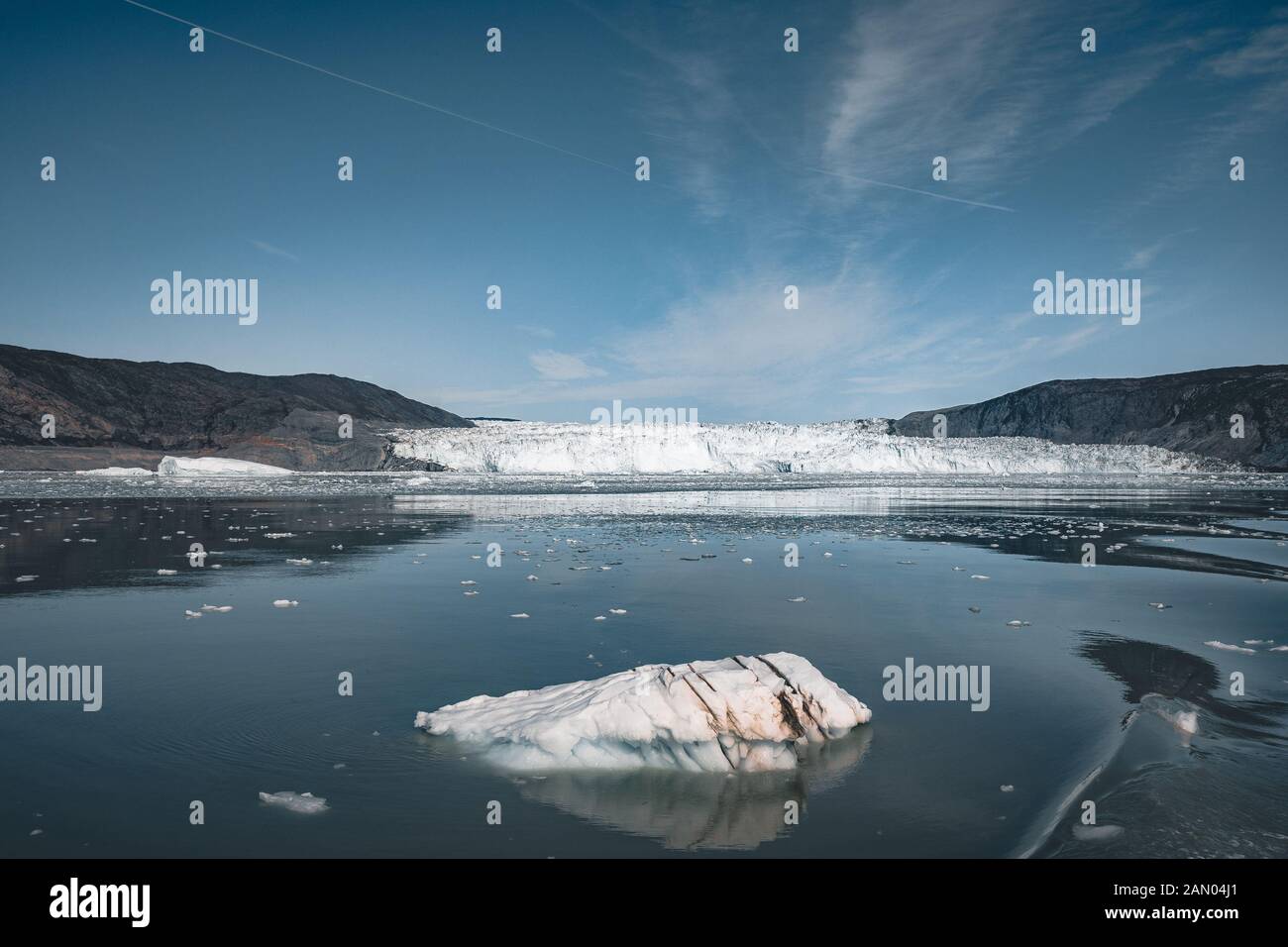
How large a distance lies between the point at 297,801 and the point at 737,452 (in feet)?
214

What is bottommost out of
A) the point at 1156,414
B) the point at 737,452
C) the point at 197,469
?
the point at 197,469

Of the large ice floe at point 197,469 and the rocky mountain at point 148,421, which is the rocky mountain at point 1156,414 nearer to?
the rocky mountain at point 148,421

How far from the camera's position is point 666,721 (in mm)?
4723

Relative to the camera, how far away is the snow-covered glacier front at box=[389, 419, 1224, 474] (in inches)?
2518

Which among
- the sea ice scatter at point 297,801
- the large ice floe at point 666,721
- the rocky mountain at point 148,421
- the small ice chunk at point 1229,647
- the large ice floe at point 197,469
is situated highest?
the rocky mountain at point 148,421

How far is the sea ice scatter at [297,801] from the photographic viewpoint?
395 centimetres

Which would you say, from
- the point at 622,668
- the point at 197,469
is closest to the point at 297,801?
the point at 622,668

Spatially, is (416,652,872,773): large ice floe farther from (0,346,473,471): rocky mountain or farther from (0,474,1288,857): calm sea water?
(0,346,473,471): rocky mountain

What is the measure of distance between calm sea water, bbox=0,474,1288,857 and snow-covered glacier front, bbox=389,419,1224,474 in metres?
48.7

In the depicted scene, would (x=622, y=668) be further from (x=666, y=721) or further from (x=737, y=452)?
(x=737, y=452)

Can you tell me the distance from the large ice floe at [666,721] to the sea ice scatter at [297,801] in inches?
39.6

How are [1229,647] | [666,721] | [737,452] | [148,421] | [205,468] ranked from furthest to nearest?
[148,421], [737,452], [205,468], [1229,647], [666,721]

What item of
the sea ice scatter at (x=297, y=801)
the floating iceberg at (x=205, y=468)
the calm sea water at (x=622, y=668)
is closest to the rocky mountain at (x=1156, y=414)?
the calm sea water at (x=622, y=668)
